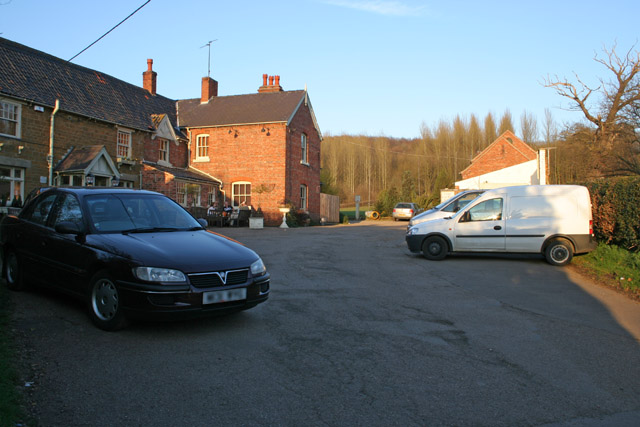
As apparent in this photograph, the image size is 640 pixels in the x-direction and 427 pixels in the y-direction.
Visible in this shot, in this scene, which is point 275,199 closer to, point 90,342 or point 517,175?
point 517,175

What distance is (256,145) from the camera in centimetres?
2730

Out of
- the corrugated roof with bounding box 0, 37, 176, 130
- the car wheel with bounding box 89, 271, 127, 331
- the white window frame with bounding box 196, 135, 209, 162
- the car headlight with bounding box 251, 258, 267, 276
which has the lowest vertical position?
the car wheel with bounding box 89, 271, 127, 331

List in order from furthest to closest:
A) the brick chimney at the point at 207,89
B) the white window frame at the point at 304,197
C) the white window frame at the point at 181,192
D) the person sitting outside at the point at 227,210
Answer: the brick chimney at the point at 207,89 < the white window frame at the point at 304,197 < the person sitting outside at the point at 227,210 < the white window frame at the point at 181,192

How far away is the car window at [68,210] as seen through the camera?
5887mm

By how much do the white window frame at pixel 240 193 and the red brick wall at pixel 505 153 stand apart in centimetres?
3016

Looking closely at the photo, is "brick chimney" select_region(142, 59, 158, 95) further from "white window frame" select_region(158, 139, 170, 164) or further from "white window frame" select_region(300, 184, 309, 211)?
"white window frame" select_region(300, 184, 309, 211)

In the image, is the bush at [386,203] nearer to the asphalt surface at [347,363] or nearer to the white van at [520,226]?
the white van at [520,226]

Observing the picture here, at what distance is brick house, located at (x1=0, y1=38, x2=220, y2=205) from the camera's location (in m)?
17.3

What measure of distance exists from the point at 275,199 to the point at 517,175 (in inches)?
748

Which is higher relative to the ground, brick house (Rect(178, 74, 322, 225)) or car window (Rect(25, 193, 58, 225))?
brick house (Rect(178, 74, 322, 225))

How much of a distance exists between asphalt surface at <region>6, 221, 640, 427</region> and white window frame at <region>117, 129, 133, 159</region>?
56.8 feet

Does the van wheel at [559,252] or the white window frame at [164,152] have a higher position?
the white window frame at [164,152]

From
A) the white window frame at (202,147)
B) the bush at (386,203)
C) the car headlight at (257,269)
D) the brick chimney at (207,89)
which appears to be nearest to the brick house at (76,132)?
the white window frame at (202,147)

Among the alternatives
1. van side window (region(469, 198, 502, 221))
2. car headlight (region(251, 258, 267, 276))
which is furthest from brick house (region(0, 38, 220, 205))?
van side window (region(469, 198, 502, 221))
